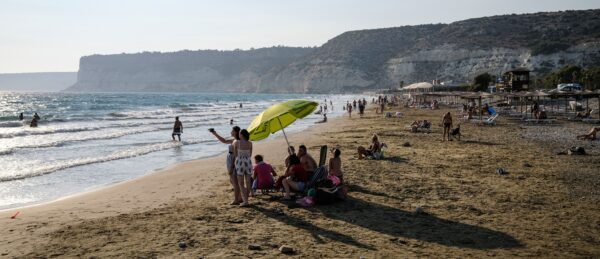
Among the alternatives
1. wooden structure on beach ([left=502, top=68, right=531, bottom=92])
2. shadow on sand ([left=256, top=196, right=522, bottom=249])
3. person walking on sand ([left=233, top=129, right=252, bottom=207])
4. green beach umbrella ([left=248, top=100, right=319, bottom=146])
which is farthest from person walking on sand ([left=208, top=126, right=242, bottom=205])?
wooden structure on beach ([left=502, top=68, right=531, bottom=92])

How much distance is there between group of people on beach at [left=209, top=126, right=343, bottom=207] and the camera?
8.59 m

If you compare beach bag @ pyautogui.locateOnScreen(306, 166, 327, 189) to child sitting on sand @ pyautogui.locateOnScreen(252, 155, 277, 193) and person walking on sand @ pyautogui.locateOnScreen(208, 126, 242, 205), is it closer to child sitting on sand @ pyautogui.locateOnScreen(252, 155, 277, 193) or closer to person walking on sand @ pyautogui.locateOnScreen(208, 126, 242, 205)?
child sitting on sand @ pyautogui.locateOnScreen(252, 155, 277, 193)

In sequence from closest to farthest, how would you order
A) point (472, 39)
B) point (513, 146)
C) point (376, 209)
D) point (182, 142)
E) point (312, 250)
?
point (312, 250)
point (376, 209)
point (513, 146)
point (182, 142)
point (472, 39)

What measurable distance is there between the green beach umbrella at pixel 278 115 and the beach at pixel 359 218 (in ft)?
4.63

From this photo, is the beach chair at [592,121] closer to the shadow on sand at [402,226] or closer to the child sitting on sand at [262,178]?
the shadow on sand at [402,226]

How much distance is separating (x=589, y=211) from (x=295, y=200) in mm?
5207

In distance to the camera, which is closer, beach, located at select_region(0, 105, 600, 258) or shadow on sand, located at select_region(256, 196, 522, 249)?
beach, located at select_region(0, 105, 600, 258)

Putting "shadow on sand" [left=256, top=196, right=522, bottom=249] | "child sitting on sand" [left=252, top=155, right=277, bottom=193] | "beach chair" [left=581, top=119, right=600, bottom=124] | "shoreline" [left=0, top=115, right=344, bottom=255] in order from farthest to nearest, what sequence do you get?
"beach chair" [left=581, top=119, right=600, bottom=124], "child sitting on sand" [left=252, top=155, right=277, bottom=193], "shoreline" [left=0, top=115, right=344, bottom=255], "shadow on sand" [left=256, top=196, right=522, bottom=249]

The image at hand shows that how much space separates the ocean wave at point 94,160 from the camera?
1395 centimetres

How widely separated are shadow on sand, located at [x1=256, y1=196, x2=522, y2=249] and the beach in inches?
0.7

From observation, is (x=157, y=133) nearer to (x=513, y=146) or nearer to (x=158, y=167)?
(x=158, y=167)

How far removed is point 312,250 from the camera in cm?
630

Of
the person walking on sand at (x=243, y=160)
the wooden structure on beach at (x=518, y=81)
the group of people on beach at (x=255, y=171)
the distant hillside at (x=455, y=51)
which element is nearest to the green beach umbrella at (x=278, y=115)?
the group of people on beach at (x=255, y=171)

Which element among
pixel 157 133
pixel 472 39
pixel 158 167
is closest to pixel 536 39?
pixel 472 39
